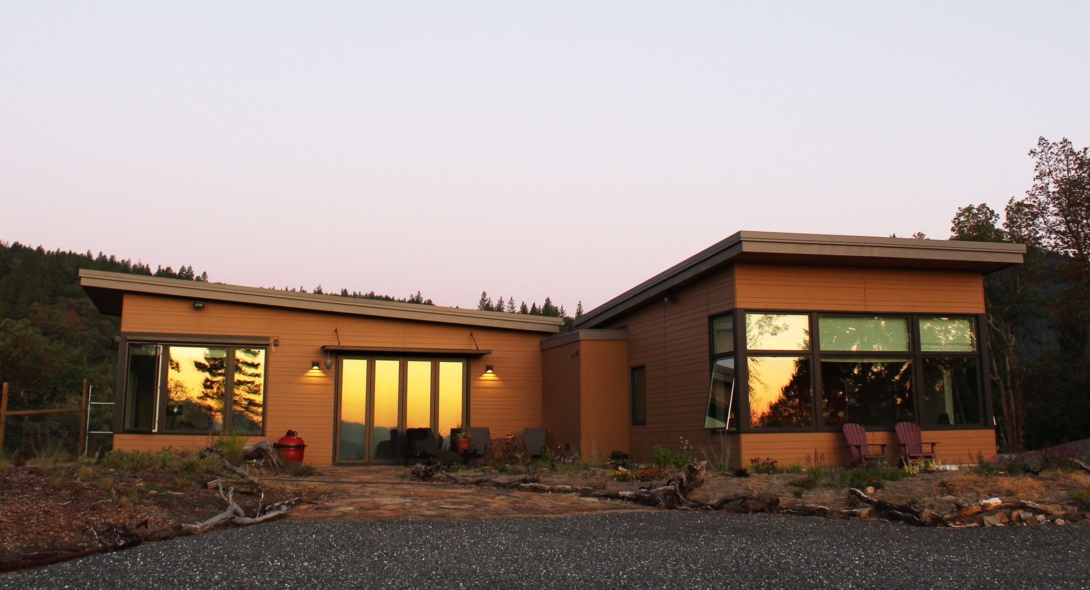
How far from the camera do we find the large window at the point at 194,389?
1343cm

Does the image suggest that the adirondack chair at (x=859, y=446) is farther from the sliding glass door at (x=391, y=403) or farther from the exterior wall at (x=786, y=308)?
the sliding glass door at (x=391, y=403)

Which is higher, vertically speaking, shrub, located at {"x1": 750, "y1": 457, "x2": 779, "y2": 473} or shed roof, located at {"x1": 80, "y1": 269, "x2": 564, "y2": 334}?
shed roof, located at {"x1": 80, "y1": 269, "x2": 564, "y2": 334}

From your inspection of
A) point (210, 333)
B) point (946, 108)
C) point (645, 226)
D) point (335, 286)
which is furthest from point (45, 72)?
point (335, 286)

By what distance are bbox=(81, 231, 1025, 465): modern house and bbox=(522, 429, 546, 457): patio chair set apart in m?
0.48

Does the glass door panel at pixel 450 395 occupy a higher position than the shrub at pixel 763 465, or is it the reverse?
the glass door panel at pixel 450 395

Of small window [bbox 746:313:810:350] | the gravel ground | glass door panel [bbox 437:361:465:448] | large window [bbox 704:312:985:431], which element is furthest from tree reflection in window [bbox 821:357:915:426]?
glass door panel [bbox 437:361:465:448]

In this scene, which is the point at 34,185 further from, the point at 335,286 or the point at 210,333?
the point at 335,286

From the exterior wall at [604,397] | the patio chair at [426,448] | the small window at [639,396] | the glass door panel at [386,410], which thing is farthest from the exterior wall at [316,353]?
the small window at [639,396]

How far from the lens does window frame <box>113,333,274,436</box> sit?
Result: 43.7 ft

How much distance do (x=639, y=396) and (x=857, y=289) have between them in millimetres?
3929

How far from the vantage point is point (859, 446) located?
10812 mm

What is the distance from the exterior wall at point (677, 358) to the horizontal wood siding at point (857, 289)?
385 millimetres

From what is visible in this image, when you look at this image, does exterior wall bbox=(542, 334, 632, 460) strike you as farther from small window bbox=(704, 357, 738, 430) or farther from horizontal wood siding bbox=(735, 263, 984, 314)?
horizontal wood siding bbox=(735, 263, 984, 314)

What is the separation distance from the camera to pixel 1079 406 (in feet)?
75.5
